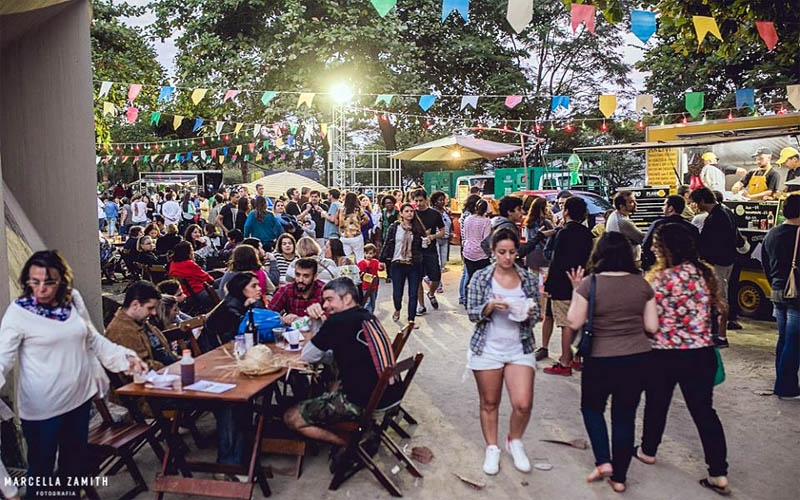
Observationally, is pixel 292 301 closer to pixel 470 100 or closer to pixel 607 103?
pixel 607 103

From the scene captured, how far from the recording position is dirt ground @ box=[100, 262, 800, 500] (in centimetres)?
419

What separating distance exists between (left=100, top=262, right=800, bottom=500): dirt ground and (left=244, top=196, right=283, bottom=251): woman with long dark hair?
472 centimetres

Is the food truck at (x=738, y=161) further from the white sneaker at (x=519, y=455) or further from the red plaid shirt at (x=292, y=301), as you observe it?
the red plaid shirt at (x=292, y=301)

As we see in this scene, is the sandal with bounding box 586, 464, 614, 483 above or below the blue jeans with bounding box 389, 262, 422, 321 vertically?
below

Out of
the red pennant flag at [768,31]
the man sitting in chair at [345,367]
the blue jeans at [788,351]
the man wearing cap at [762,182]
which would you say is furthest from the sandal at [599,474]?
the man wearing cap at [762,182]

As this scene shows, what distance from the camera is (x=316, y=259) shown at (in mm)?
6656

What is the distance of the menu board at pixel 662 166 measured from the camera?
14.0m

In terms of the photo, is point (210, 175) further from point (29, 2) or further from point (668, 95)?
point (29, 2)

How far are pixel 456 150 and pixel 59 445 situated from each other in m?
13.8

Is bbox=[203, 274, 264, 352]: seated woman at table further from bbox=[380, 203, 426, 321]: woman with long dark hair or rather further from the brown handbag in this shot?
the brown handbag

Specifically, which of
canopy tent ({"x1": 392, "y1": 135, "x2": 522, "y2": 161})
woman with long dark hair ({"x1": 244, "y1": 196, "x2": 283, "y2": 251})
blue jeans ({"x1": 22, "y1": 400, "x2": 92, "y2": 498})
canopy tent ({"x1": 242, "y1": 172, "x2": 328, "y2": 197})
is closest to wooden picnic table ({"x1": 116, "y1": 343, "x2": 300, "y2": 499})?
blue jeans ({"x1": 22, "y1": 400, "x2": 92, "y2": 498})

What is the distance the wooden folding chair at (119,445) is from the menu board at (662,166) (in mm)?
12463

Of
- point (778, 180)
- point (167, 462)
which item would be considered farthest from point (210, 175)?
point (167, 462)

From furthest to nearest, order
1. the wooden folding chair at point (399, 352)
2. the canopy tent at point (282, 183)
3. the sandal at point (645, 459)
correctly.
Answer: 1. the canopy tent at point (282, 183)
2. the wooden folding chair at point (399, 352)
3. the sandal at point (645, 459)
